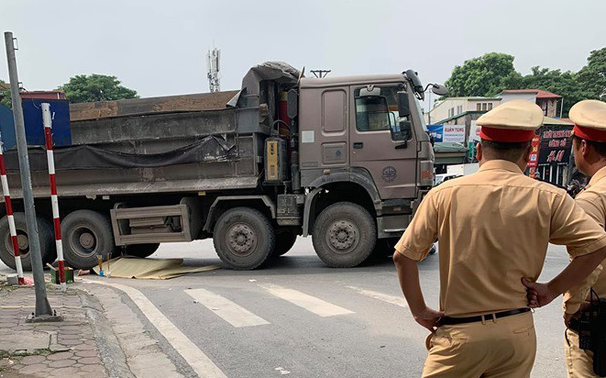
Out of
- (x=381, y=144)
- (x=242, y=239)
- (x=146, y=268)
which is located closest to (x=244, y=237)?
(x=242, y=239)

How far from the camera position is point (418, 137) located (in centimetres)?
716

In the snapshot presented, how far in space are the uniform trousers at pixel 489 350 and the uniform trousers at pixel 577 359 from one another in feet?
1.59

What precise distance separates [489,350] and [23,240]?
9.28 m

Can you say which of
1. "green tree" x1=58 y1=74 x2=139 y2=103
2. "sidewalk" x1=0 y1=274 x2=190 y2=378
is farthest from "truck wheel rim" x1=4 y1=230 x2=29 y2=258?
"green tree" x1=58 y1=74 x2=139 y2=103

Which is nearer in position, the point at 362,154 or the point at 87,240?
the point at 362,154

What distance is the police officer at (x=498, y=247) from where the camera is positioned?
1702 millimetres

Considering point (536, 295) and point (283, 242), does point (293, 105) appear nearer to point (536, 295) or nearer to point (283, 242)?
point (283, 242)

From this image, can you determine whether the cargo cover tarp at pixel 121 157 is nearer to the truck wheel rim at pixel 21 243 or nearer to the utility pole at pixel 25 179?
the truck wheel rim at pixel 21 243

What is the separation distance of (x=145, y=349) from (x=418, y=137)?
4981 mm

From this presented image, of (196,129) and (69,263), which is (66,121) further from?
(69,263)

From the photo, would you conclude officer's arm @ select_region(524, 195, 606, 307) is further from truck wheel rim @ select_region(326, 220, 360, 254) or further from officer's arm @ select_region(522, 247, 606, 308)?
truck wheel rim @ select_region(326, 220, 360, 254)

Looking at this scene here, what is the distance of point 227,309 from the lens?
543 centimetres

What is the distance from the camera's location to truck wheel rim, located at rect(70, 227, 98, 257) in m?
8.45

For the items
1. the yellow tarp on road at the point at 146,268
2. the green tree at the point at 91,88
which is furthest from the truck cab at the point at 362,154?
the green tree at the point at 91,88
